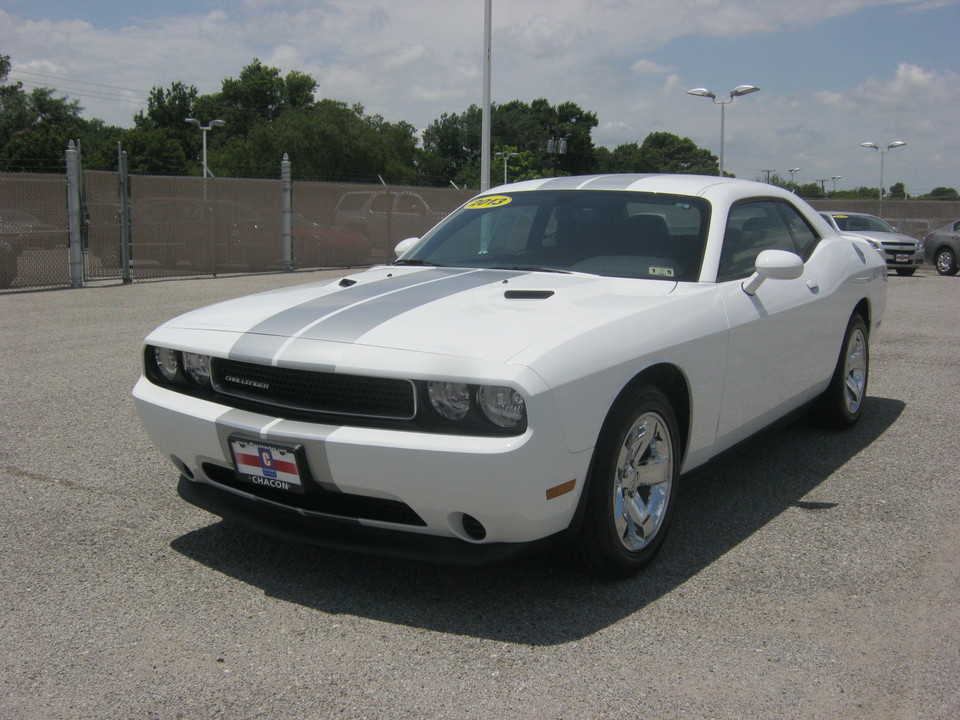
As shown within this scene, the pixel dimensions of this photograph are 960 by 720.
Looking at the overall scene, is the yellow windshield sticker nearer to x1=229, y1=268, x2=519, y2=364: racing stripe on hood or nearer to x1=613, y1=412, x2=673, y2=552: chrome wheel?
x1=229, y1=268, x2=519, y2=364: racing stripe on hood

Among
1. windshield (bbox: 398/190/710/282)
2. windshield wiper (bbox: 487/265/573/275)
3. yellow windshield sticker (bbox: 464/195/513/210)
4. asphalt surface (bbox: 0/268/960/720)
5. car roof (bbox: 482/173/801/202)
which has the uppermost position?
car roof (bbox: 482/173/801/202)

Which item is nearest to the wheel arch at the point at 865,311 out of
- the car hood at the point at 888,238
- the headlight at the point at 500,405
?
the headlight at the point at 500,405

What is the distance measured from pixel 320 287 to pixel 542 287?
1009mm

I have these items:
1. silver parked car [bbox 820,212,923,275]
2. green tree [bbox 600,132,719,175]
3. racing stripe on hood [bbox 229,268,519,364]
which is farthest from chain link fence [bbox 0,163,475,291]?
green tree [bbox 600,132,719,175]

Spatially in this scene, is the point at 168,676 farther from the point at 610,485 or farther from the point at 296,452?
the point at 610,485

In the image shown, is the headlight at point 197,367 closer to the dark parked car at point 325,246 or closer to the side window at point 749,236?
the side window at point 749,236

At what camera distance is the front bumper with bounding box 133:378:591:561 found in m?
2.85

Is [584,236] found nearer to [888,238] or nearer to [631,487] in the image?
[631,487]

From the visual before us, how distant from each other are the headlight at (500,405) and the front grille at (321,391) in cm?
23

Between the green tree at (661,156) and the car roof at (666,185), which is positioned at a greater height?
the green tree at (661,156)

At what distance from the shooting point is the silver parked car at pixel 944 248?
22.2 metres

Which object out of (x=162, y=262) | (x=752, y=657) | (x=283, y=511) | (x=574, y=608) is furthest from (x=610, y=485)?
(x=162, y=262)

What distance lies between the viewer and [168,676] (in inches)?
108

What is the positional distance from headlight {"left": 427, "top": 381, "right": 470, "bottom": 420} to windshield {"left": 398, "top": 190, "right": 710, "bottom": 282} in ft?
4.52
